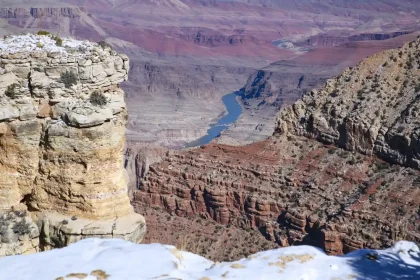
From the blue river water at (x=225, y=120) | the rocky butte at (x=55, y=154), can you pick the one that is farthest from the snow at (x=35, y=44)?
the blue river water at (x=225, y=120)

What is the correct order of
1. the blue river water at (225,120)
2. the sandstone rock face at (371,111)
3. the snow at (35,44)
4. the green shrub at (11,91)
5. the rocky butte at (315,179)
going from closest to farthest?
the green shrub at (11,91), the snow at (35,44), the rocky butte at (315,179), the sandstone rock face at (371,111), the blue river water at (225,120)

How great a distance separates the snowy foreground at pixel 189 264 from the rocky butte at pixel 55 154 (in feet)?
8.23

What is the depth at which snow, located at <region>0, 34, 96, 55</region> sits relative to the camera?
46.2ft

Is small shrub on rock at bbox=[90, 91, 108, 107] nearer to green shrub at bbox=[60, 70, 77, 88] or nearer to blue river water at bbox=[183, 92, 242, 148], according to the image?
green shrub at bbox=[60, 70, 77, 88]

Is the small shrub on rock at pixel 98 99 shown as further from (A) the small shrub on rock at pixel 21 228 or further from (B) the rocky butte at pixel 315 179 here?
(B) the rocky butte at pixel 315 179

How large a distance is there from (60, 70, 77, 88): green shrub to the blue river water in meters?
90.7

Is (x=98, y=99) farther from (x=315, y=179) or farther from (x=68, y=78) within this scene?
(x=315, y=179)

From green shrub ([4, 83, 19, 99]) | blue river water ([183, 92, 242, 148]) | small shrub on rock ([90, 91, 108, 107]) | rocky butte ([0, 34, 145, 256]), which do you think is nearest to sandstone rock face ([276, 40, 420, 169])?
small shrub on rock ([90, 91, 108, 107])

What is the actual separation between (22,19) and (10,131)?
17257 cm

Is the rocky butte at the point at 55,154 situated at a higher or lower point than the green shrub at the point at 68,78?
lower

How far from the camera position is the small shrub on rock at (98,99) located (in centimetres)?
1413

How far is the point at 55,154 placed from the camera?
13.9 meters

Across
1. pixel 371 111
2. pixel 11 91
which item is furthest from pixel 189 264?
pixel 371 111

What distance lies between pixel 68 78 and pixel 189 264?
5.22 m
